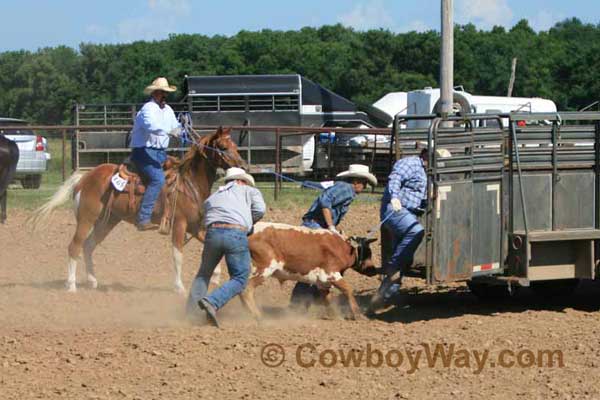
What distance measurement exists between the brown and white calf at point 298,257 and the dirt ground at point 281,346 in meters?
0.34

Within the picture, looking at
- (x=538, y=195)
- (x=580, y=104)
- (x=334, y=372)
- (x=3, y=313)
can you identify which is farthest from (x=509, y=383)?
(x=580, y=104)

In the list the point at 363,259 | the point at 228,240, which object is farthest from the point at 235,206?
the point at 363,259

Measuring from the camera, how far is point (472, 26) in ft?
245

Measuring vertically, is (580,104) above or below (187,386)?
above

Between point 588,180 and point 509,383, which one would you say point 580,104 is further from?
point 509,383

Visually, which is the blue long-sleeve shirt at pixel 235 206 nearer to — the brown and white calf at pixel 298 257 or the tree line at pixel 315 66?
the brown and white calf at pixel 298 257

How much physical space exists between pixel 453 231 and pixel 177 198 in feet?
11.6

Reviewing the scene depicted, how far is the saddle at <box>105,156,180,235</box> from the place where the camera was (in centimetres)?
1176

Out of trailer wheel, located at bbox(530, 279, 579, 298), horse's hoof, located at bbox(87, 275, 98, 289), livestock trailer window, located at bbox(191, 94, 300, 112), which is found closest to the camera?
trailer wheel, located at bbox(530, 279, 579, 298)

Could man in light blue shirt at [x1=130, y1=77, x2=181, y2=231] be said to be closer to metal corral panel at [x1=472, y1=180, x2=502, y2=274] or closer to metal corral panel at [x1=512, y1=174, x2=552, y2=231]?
metal corral panel at [x1=472, y1=180, x2=502, y2=274]

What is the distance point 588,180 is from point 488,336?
2.23 m

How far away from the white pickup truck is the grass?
0.23 m

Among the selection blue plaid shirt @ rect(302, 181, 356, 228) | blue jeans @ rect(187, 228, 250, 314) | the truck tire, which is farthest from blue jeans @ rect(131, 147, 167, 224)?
the truck tire

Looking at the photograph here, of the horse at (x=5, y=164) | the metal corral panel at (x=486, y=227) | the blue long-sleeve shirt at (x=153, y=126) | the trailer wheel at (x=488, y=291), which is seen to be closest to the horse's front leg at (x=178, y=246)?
the blue long-sleeve shirt at (x=153, y=126)
